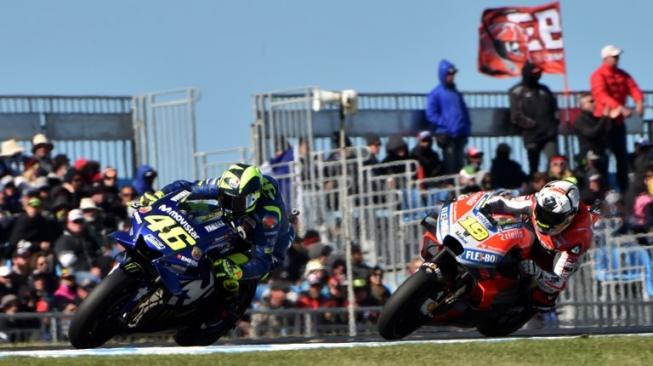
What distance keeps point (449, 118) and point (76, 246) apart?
514 cm

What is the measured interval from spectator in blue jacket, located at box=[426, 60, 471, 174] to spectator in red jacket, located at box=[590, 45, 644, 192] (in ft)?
5.25

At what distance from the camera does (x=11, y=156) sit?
18.1 m

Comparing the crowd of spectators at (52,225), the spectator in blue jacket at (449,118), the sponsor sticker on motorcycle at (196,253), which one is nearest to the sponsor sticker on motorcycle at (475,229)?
the sponsor sticker on motorcycle at (196,253)

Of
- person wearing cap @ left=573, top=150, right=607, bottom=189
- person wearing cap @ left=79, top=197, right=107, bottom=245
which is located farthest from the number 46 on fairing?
person wearing cap @ left=573, top=150, right=607, bottom=189

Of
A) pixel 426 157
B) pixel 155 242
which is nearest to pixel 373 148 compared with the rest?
pixel 426 157

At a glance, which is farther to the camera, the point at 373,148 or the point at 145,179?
the point at 373,148

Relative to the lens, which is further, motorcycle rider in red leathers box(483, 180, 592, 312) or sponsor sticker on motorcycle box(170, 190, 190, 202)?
motorcycle rider in red leathers box(483, 180, 592, 312)

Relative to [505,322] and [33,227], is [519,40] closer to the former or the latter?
[33,227]

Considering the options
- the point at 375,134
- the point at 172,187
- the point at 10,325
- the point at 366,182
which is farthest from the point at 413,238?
the point at 172,187

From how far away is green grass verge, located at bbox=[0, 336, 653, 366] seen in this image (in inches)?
456

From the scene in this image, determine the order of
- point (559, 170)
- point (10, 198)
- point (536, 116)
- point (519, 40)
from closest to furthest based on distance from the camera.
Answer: point (10, 198)
point (559, 170)
point (536, 116)
point (519, 40)

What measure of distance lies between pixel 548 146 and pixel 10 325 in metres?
7.43

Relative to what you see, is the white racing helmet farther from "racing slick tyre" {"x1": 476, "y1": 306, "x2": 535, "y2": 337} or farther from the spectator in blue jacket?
the spectator in blue jacket

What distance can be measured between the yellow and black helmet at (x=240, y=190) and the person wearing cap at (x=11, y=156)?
5.35 metres
